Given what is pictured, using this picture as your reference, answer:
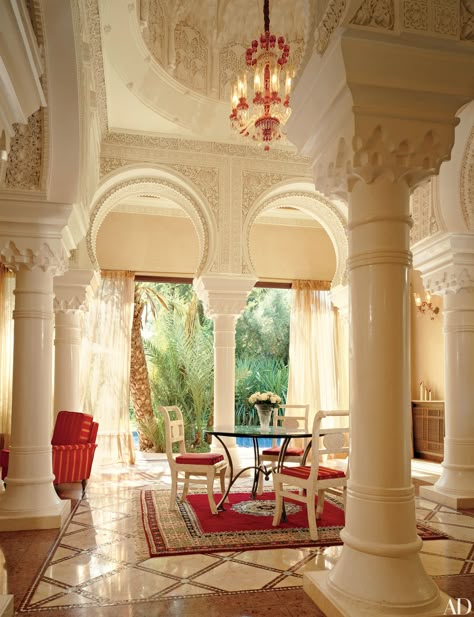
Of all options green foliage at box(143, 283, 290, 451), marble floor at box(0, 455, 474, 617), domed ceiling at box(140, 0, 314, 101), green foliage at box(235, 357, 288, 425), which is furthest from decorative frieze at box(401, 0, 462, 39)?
green foliage at box(235, 357, 288, 425)

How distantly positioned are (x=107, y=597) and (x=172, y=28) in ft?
19.8

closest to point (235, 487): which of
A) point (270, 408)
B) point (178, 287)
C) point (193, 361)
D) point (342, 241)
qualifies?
point (270, 408)

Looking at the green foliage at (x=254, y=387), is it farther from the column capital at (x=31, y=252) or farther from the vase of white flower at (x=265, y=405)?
the column capital at (x=31, y=252)

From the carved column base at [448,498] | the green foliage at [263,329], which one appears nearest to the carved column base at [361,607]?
the carved column base at [448,498]

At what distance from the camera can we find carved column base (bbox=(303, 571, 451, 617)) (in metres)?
2.69

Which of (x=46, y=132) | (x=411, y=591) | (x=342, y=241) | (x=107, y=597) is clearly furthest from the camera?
(x=342, y=241)

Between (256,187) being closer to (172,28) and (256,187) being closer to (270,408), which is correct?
(172,28)

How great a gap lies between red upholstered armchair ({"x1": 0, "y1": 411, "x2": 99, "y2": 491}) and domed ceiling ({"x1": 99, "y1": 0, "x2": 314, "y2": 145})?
12.5 feet

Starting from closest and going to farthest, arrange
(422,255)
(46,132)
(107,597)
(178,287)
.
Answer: (107,597)
(46,132)
(422,255)
(178,287)

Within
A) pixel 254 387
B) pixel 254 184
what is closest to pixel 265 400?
pixel 254 184

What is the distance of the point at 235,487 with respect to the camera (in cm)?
704

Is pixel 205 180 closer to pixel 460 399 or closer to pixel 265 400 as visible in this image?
pixel 265 400

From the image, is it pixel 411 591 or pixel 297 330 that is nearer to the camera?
pixel 411 591

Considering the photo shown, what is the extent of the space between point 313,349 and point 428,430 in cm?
237
